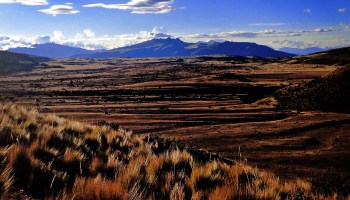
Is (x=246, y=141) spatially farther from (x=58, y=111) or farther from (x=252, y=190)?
(x=58, y=111)

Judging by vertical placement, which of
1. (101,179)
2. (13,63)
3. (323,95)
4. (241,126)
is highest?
(101,179)

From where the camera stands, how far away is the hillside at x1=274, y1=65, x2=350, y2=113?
3538cm

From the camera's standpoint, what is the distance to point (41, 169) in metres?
5.99

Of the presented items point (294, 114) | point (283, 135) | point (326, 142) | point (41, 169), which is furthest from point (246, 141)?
point (41, 169)

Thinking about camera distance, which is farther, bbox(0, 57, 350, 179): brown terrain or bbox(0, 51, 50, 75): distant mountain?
bbox(0, 51, 50, 75): distant mountain

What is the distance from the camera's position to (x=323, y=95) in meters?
38.1

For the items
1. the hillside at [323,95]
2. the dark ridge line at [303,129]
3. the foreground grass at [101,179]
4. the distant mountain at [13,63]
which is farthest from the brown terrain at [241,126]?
the distant mountain at [13,63]

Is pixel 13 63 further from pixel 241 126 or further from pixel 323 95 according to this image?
pixel 241 126

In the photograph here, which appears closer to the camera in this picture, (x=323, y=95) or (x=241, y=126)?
(x=241, y=126)

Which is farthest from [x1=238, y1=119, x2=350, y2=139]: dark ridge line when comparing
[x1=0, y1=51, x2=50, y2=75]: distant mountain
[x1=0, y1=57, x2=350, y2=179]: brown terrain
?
[x1=0, y1=51, x2=50, y2=75]: distant mountain

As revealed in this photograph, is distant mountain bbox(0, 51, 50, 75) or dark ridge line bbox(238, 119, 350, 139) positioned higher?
distant mountain bbox(0, 51, 50, 75)

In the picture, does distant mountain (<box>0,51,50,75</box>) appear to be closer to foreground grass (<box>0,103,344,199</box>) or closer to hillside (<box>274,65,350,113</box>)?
hillside (<box>274,65,350,113</box>)

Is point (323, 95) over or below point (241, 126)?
over

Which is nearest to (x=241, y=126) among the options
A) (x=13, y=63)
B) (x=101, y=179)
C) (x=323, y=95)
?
(x=323, y=95)
